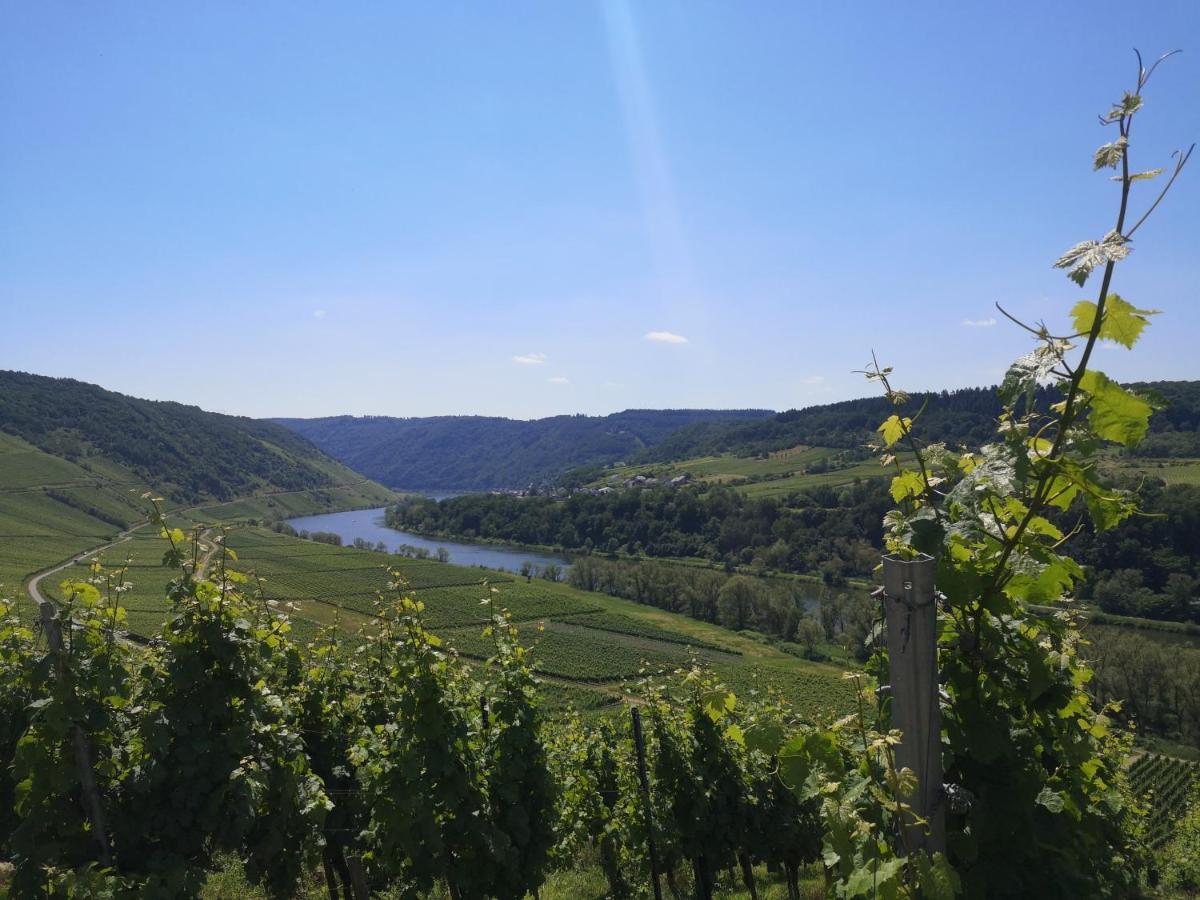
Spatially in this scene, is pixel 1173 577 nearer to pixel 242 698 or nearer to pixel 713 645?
pixel 713 645

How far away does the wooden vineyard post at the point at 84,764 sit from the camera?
4586mm

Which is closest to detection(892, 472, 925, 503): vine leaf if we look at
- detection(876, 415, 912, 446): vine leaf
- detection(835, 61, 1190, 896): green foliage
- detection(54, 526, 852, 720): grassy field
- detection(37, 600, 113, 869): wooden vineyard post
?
detection(835, 61, 1190, 896): green foliage

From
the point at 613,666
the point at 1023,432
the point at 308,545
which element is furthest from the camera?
the point at 308,545

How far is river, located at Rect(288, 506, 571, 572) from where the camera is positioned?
12606 centimetres

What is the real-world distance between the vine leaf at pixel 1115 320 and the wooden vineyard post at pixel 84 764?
5.80 metres

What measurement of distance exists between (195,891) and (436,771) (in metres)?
1.99

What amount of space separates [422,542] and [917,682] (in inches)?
5995

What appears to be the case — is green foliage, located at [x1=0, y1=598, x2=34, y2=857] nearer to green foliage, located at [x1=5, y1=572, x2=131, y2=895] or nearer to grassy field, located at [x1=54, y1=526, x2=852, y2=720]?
green foliage, located at [x1=5, y1=572, x2=131, y2=895]

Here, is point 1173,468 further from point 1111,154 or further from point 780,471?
point 1111,154

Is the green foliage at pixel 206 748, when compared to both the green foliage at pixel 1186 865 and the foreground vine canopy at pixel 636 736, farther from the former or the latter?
the green foliage at pixel 1186 865

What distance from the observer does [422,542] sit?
14762 cm

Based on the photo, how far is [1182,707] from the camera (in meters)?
48.3

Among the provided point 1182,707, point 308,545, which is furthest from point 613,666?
point 308,545

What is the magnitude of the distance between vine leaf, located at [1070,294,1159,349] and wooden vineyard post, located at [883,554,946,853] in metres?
0.75
